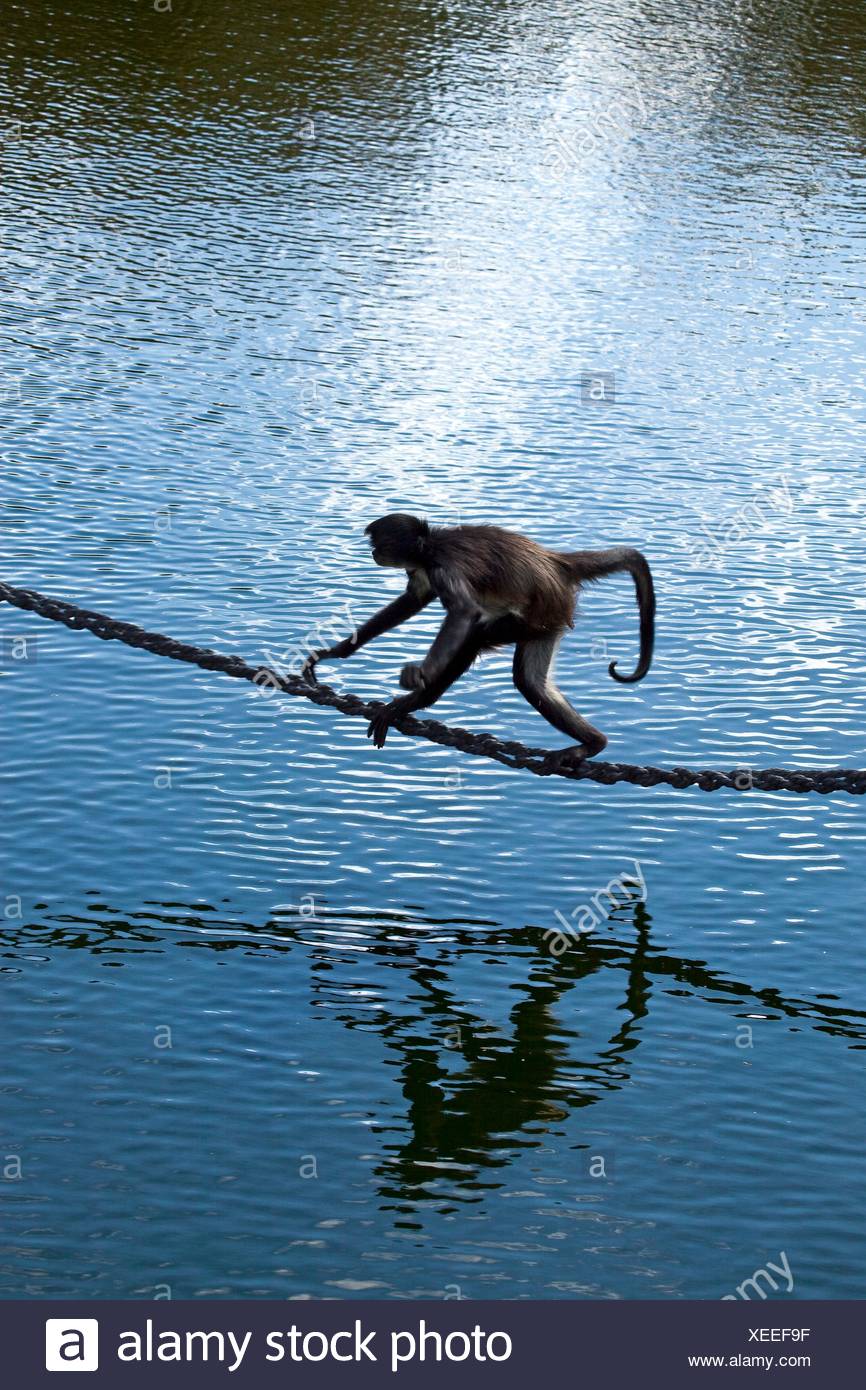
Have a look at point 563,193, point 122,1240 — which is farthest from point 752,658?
point 563,193

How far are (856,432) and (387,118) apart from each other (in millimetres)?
17321

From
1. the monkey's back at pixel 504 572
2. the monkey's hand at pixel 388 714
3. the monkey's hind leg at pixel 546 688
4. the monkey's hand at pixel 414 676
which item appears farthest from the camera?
the monkey's hind leg at pixel 546 688

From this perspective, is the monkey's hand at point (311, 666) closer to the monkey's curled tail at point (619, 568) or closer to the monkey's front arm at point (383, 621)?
the monkey's front arm at point (383, 621)

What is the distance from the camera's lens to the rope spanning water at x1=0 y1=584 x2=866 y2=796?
11.8 m

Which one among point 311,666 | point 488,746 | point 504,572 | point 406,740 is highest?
point 504,572

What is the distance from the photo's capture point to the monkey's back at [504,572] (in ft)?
37.4

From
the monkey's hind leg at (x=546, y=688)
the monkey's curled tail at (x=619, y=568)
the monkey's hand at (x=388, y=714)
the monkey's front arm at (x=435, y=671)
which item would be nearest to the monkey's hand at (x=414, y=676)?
the monkey's front arm at (x=435, y=671)

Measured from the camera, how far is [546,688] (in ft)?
40.2

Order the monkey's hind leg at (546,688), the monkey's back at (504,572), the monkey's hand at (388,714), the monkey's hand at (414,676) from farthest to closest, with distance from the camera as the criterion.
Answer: the monkey's hind leg at (546,688), the monkey's back at (504,572), the monkey's hand at (388,714), the monkey's hand at (414,676)

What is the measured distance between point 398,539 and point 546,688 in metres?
1.58

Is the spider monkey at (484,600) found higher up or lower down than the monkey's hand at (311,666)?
higher up

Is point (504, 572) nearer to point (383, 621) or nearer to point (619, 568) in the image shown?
point (383, 621)

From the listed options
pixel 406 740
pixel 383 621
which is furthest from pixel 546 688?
pixel 406 740

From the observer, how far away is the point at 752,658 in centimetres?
1856
